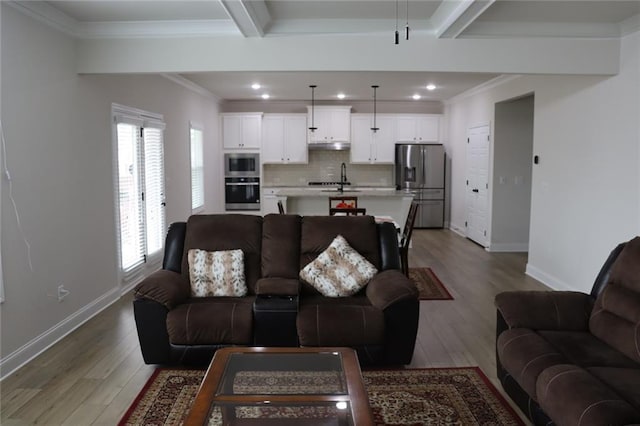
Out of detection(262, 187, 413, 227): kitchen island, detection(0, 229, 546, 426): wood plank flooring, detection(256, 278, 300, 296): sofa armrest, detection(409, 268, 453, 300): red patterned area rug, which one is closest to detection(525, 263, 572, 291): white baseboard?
detection(0, 229, 546, 426): wood plank flooring

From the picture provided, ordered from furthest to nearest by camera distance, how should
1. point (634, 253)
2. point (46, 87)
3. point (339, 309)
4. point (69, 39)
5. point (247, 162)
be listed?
point (247, 162) → point (69, 39) → point (46, 87) → point (339, 309) → point (634, 253)

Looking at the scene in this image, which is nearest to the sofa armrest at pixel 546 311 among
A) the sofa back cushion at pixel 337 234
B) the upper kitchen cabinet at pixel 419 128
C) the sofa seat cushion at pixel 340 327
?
the sofa seat cushion at pixel 340 327

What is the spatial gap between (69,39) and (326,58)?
88.1 inches

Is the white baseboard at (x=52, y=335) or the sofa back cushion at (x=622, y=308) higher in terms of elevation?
the sofa back cushion at (x=622, y=308)

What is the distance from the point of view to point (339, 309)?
3439 mm

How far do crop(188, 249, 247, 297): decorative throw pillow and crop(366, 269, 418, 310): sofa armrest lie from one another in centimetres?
99

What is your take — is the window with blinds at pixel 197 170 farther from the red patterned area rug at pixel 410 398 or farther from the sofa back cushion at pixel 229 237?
the red patterned area rug at pixel 410 398

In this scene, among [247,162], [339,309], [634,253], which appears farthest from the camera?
→ [247,162]

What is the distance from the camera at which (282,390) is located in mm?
2346

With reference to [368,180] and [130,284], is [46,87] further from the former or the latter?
[368,180]

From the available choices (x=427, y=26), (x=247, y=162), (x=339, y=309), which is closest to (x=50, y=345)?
(x=339, y=309)

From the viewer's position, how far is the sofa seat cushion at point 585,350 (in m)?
2.58

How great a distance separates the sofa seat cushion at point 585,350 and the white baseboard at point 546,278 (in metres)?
2.80

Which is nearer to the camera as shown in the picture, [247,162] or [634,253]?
[634,253]
